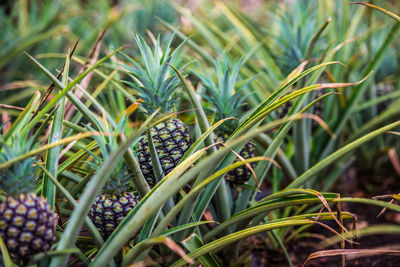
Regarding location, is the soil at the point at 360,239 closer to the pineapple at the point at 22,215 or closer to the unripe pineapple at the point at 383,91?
the unripe pineapple at the point at 383,91

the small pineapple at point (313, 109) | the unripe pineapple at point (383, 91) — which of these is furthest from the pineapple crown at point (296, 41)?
the unripe pineapple at point (383, 91)

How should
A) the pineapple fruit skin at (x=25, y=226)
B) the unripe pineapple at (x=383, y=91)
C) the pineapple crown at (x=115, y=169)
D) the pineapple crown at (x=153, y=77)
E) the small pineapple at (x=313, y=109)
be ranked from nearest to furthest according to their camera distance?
the pineapple fruit skin at (x=25, y=226) < the pineapple crown at (x=115, y=169) < the pineapple crown at (x=153, y=77) < the small pineapple at (x=313, y=109) < the unripe pineapple at (x=383, y=91)

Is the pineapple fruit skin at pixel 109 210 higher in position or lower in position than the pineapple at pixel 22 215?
lower

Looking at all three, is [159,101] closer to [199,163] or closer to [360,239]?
[199,163]

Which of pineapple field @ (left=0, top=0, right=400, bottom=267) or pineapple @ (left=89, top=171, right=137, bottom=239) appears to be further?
pineapple @ (left=89, top=171, right=137, bottom=239)

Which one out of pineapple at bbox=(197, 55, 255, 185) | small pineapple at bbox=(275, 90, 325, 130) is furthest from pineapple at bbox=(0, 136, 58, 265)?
small pineapple at bbox=(275, 90, 325, 130)

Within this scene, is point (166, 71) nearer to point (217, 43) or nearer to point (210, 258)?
point (210, 258)

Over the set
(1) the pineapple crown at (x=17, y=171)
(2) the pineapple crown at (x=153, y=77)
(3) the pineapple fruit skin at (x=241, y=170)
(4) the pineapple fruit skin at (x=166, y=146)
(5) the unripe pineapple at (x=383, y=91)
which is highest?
(2) the pineapple crown at (x=153, y=77)

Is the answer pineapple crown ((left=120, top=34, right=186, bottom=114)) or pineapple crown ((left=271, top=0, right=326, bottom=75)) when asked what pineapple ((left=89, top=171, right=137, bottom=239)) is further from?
pineapple crown ((left=271, top=0, right=326, bottom=75))
